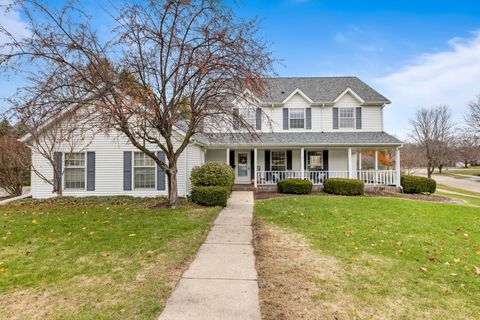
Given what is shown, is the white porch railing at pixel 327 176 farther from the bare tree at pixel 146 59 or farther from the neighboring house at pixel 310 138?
the bare tree at pixel 146 59

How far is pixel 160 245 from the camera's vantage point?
16.5 feet

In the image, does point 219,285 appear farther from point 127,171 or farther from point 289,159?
point 289,159

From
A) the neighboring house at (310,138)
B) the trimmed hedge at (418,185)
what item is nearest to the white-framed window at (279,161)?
the neighboring house at (310,138)

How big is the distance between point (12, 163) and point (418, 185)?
73.0ft

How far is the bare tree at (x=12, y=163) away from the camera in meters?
12.6

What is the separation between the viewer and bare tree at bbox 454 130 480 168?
3407 cm

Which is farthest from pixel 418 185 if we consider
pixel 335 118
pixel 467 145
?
pixel 467 145

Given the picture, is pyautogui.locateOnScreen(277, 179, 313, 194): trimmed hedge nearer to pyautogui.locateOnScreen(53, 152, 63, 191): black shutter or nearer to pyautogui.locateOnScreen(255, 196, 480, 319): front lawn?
pyautogui.locateOnScreen(255, 196, 480, 319): front lawn

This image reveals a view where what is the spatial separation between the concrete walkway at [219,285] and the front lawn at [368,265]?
0.21 m

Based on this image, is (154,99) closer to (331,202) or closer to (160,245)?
(160,245)

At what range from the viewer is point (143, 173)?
11891 millimetres

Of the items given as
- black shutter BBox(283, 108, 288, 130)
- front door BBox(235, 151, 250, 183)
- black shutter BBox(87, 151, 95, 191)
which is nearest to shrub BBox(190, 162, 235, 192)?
black shutter BBox(87, 151, 95, 191)

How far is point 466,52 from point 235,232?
62.3 ft

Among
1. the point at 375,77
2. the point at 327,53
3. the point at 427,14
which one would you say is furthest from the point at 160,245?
the point at 375,77
